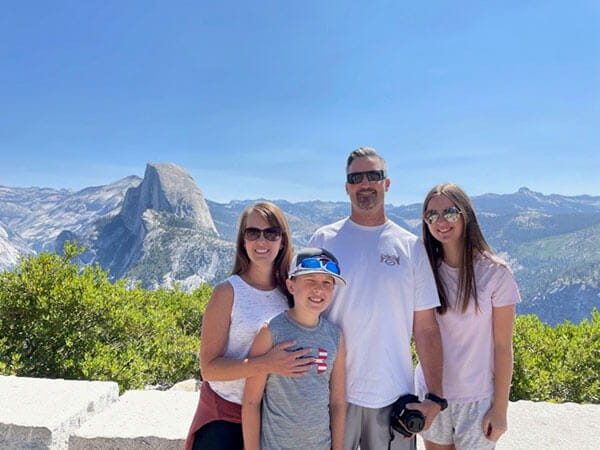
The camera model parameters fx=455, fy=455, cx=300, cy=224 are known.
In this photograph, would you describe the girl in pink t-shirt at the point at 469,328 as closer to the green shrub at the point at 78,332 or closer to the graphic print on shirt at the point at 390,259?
the graphic print on shirt at the point at 390,259

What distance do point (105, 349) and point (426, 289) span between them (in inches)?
178

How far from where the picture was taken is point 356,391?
2.67 meters

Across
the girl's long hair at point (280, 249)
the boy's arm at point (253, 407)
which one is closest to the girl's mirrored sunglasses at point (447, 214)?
the girl's long hair at point (280, 249)

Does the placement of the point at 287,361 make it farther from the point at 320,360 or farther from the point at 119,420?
the point at 119,420

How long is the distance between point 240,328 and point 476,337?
57.3 inches

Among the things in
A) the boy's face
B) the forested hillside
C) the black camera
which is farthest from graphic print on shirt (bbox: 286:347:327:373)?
the forested hillside

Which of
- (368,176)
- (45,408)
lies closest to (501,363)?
(368,176)

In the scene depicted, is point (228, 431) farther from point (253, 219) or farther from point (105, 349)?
point (105, 349)

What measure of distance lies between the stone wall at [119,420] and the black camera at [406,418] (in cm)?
63

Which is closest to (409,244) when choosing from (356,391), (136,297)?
(356,391)

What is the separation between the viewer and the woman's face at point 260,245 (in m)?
2.69

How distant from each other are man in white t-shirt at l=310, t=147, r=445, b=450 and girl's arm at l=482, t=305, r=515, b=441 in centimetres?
33

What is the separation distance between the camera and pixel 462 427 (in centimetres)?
279

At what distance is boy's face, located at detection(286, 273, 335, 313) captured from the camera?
8.08 feet
